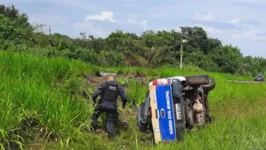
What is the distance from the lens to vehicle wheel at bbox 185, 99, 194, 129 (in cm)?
838

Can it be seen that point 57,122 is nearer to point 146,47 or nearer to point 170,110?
point 170,110

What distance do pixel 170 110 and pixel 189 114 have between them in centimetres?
59

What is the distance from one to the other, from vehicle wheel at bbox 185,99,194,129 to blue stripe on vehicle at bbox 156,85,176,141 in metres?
0.40

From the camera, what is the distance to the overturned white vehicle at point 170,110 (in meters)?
8.08

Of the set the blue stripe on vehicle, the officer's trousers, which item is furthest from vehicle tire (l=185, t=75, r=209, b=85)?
the officer's trousers

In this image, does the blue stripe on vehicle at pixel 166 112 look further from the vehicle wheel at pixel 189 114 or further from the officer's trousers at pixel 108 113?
the officer's trousers at pixel 108 113

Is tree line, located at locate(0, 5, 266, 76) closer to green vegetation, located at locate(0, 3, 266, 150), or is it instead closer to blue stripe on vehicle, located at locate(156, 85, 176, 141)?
green vegetation, located at locate(0, 3, 266, 150)

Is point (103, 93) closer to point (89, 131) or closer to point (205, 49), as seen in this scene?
point (89, 131)

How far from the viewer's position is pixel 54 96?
Result: 318 inches

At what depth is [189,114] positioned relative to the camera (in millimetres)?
8586

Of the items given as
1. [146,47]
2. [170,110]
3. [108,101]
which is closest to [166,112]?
[170,110]

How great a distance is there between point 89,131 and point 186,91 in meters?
2.17

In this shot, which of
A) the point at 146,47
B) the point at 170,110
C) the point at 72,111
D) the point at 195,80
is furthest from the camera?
the point at 146,47

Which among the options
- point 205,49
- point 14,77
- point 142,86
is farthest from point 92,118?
point 205,49
